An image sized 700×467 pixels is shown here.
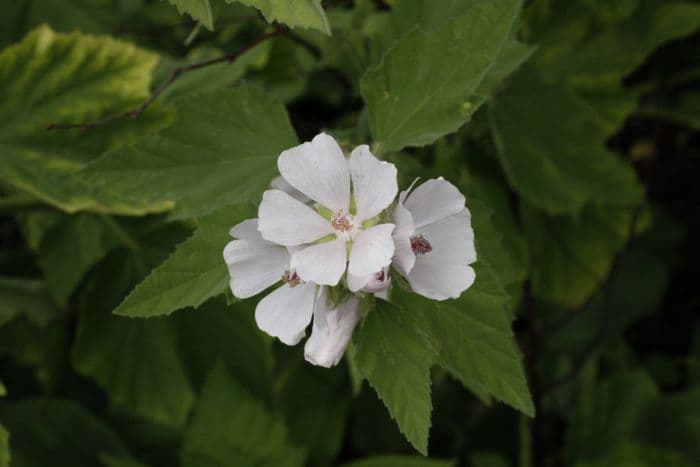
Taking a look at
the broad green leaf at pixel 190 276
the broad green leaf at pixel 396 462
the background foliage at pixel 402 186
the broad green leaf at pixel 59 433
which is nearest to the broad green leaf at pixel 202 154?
the background foliage at pixel 402 186

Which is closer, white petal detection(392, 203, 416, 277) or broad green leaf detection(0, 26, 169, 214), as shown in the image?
white petal detection(392, 203, 416, 277)

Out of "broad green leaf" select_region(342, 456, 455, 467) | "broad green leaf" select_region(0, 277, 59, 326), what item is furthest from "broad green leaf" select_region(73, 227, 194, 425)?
"broad green leaf" select_region(342, 456, 455, 467)

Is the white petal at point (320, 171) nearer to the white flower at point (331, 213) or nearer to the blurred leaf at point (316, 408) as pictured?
the white flower at point (331, 213)

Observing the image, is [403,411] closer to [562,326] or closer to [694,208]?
[562,326]

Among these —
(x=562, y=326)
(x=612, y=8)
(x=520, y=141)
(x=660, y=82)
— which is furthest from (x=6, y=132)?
(x=660, y=82)

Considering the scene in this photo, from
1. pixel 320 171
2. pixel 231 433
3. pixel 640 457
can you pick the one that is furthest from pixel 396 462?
pixel 320 171

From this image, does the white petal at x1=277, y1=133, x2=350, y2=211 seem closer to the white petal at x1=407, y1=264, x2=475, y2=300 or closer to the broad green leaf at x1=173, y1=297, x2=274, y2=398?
the white petal at x1=407, y1=264, x2=475, y2=300
